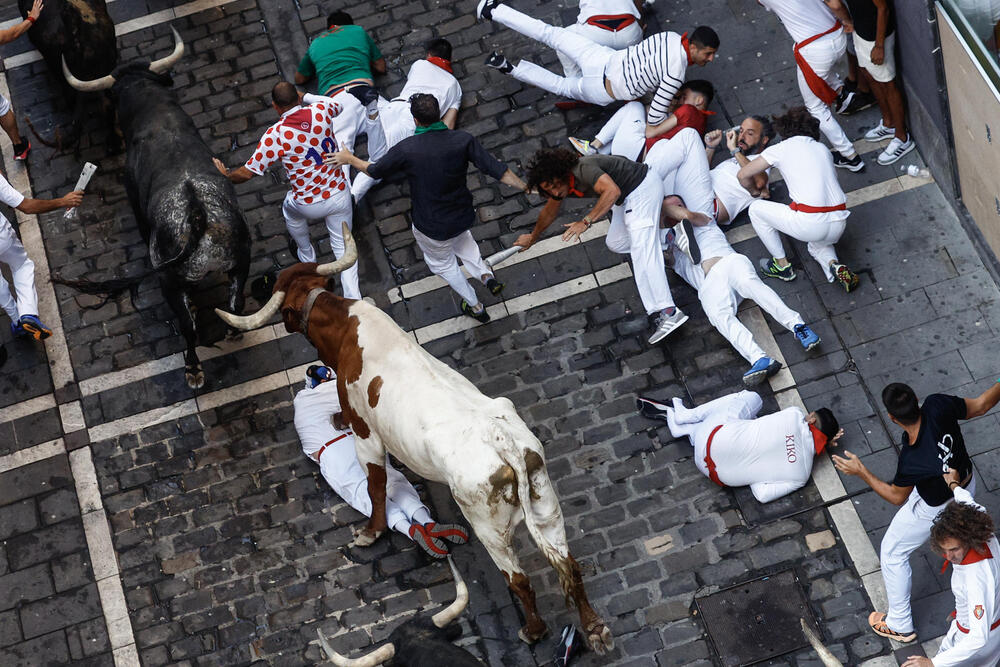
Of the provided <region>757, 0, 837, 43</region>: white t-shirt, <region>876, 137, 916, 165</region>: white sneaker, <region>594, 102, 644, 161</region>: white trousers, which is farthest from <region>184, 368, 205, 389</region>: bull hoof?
<region>876, 137, 916, 165</region>: white sneaker

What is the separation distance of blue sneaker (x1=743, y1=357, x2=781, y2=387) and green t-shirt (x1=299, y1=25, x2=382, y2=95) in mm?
5336

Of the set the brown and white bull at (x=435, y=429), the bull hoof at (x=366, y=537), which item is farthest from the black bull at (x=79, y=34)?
the bull hoof at (x=366, y=537)

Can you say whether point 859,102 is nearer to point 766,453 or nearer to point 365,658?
point 766,453

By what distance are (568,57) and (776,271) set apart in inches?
132

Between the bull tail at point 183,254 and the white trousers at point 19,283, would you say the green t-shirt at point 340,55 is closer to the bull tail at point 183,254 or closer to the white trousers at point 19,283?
the bull tail at point 183,254

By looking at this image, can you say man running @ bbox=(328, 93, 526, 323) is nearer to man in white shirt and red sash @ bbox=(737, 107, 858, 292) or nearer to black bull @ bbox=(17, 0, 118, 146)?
man in white shirt and red sash @ bbox=(737, 107, 858, 292)

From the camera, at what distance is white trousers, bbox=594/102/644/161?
12219 mm

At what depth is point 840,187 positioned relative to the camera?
11.6m

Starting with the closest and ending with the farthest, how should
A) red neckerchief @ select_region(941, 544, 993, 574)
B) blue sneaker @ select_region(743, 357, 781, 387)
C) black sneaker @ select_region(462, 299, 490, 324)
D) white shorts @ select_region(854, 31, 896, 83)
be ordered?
red neckerchief @ select_region(941, 544, 993, 574), blue sneaker @ select_region(743, 357, 781, 387), black sneaker @ select_region(462, 299, 490, 324), white shorts @ select_region(854, 31, 896, 83)

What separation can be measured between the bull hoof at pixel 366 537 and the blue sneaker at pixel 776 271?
4.47 meters

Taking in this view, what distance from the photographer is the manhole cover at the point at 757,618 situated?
9.80 meters

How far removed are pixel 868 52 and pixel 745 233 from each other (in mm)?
2118

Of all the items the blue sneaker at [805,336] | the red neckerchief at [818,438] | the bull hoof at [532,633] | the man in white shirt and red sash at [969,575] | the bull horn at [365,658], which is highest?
the blue sneaker at [805,336]

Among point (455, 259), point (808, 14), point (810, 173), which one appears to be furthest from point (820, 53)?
point (455, 259)
